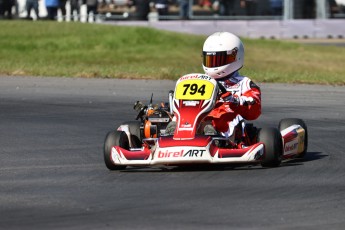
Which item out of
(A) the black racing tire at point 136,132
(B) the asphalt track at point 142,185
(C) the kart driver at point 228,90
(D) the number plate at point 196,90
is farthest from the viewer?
(A) the black racing tire at point 136,132

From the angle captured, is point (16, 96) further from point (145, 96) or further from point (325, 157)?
point (325, 157)

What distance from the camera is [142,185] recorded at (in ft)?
25.9

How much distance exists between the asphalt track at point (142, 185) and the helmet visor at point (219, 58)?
998 millimetres

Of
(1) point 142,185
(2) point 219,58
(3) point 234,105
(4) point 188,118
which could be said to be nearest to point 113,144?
(4) point 188,118

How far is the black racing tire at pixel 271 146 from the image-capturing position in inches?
340

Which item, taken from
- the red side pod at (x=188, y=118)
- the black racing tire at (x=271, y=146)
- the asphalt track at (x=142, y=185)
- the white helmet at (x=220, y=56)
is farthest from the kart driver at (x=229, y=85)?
the asphalt track at (x=142, y=185)

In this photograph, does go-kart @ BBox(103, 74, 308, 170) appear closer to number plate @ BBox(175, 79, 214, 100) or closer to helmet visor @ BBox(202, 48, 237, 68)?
number plate @ BBox(175, 79, 214, 100)

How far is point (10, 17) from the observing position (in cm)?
3166

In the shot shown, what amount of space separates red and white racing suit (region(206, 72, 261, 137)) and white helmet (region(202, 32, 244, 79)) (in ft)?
0.29

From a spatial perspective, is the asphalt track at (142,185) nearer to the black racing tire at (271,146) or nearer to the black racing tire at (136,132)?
the black racing tire at (271,146)

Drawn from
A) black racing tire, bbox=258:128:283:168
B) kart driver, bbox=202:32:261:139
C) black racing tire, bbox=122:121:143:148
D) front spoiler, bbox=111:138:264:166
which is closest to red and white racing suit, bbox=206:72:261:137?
kart driver, bbox=202:32:261:139

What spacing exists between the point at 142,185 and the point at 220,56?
1.94m

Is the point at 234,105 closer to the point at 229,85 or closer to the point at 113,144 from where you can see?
the point at 229,85

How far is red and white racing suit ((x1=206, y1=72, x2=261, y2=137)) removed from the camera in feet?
29.4
